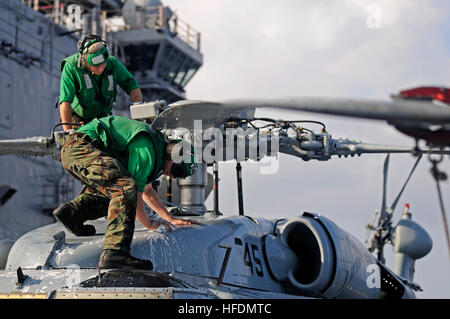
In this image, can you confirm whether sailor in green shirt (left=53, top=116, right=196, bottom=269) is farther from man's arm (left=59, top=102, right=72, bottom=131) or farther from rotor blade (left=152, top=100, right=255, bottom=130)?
man's arm (left=59, top=102, right=72, bottom=131)

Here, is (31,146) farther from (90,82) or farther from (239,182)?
(239,182)

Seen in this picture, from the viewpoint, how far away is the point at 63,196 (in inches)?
944

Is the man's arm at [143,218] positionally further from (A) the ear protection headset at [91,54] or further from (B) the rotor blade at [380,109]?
(B) the rotor blade at [380,109]

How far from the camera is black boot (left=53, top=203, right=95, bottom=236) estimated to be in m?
6.21

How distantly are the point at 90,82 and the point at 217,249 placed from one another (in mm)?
2002

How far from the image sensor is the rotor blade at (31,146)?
22.9 ft

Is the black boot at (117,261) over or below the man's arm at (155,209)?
below

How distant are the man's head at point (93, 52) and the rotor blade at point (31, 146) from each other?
865mm

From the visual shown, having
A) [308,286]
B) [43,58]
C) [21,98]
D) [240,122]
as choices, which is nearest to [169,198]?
[240,122]

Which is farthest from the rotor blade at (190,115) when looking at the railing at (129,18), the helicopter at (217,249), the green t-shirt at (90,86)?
the railing at (129,18)

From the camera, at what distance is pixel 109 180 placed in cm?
565

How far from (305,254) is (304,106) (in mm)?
4510

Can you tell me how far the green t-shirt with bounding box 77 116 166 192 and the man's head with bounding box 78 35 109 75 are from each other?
855 millimetres
